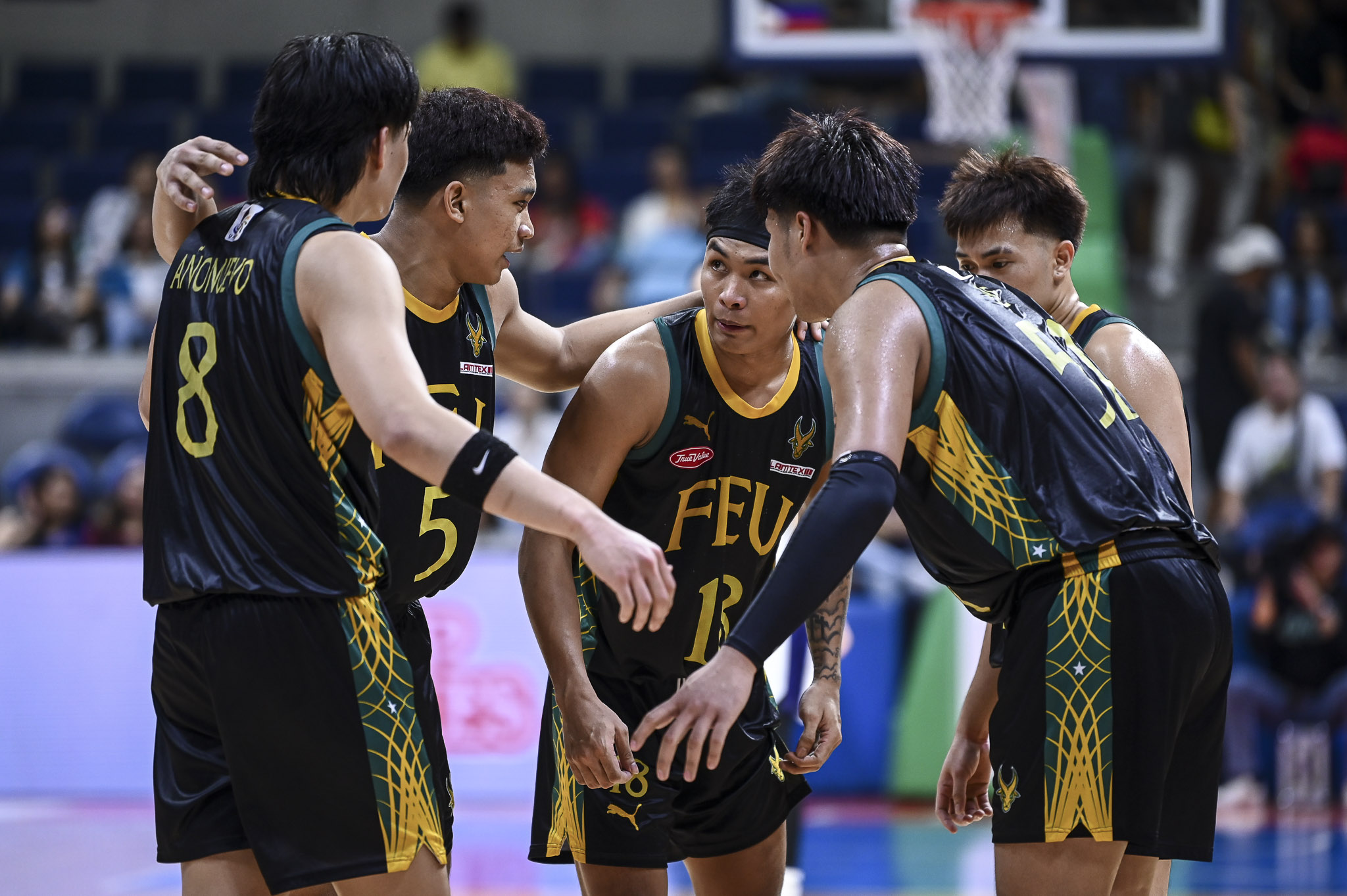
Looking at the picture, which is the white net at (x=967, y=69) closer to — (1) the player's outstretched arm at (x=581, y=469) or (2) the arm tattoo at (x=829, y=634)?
(2) the arm tattoo at (x=829, y=634)

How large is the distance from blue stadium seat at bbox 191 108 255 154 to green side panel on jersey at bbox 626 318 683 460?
35.9 ft

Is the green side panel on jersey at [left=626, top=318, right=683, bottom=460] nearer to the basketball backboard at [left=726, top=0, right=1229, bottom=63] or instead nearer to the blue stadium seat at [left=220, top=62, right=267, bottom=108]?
the basketball backboard at [left=726, top=0, right=1229, bottom=63]

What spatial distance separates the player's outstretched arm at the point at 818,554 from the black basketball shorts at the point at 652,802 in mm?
928

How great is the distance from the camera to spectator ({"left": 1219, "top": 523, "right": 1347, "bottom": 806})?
9047mm

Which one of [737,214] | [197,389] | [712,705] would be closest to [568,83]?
[737,214]

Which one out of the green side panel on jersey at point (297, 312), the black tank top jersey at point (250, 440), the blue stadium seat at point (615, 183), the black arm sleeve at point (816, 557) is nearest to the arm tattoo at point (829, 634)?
the black arm sleeve at point (816, 557)

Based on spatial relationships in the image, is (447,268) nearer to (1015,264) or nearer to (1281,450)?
(1015,264)

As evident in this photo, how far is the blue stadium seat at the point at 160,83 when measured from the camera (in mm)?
16188

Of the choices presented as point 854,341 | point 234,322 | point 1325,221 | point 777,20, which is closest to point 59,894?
point 234,322

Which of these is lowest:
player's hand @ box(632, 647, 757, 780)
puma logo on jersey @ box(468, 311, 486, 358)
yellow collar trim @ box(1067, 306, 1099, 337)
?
player's hand @ box(632, 647, 757, 780)

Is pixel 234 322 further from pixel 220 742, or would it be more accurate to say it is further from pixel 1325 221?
pixel 1325 221

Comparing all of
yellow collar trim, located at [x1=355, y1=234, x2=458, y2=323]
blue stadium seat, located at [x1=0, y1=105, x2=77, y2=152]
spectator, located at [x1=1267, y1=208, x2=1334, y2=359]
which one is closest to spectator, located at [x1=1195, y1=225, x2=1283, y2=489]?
spectator, located at [x1=1267, y1=208, x2=1334, y2=359]

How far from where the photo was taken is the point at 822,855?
7.65m

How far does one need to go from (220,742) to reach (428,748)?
0.43 meters
